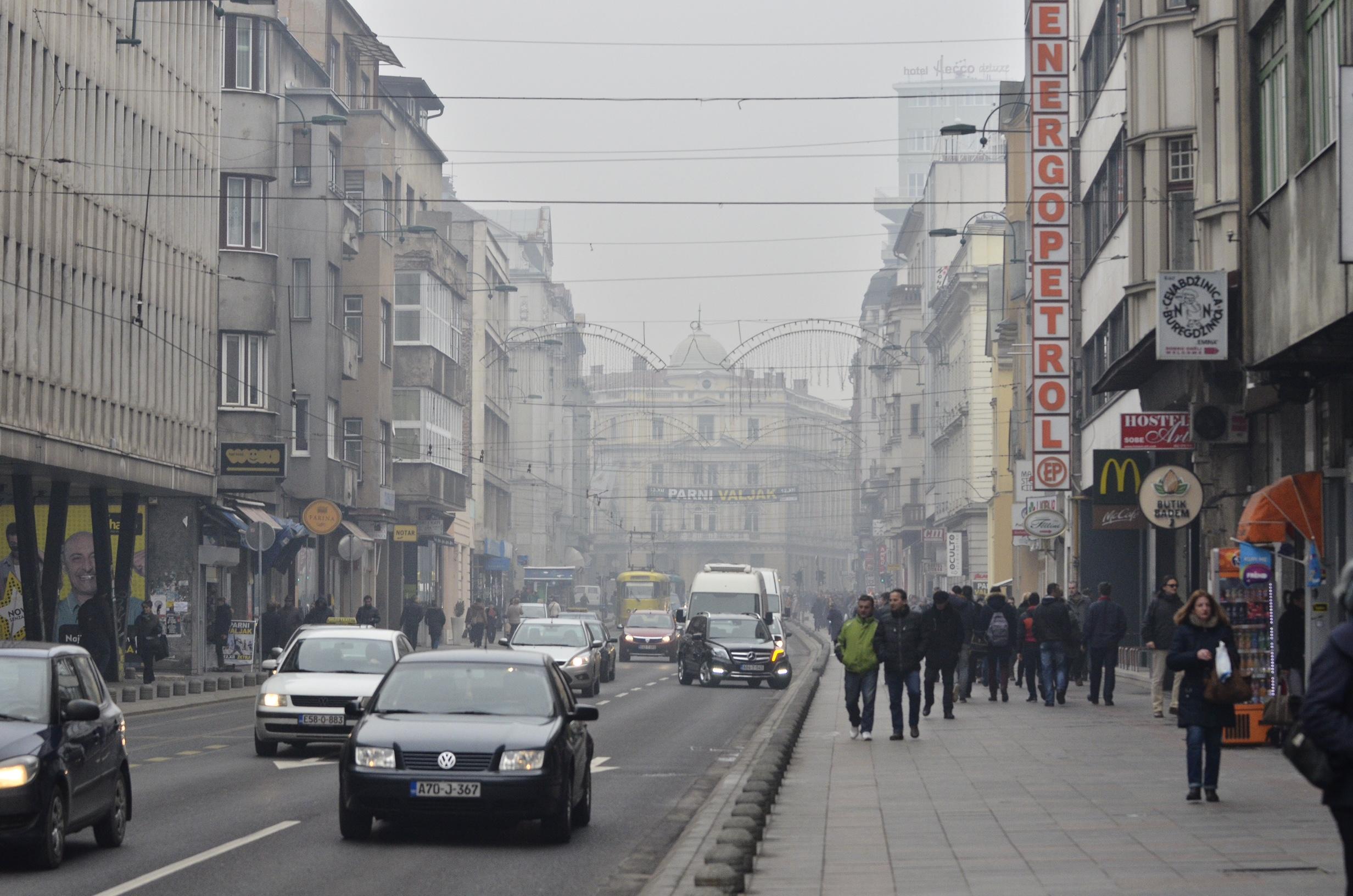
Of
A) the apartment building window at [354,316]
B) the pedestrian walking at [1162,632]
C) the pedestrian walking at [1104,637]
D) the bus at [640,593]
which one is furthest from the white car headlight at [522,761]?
the bus at [640,593]

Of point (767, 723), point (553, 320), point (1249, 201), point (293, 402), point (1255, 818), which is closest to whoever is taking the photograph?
point (1255, 818)

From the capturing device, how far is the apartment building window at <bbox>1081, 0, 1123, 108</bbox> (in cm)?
3612

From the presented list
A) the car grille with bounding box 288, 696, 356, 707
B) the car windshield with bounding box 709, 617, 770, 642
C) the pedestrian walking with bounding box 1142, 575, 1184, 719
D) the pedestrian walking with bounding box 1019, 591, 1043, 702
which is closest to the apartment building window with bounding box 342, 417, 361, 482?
the car windshield with bounding box 709, 617, 770, 642

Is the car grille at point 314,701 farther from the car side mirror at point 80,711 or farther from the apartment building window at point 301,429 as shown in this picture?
the apartment building window at point 301,429

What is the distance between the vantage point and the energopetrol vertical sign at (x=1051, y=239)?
1548 inches

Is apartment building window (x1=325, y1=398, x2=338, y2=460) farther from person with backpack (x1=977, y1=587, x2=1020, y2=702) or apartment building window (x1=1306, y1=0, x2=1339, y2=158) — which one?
apartment building window (x1=1306, y1=0, x2=1339, y2=158)

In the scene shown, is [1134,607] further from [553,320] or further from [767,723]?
[553,320]

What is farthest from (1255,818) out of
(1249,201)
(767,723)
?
(767,723)

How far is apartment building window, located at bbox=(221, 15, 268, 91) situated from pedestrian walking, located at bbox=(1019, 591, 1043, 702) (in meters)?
26.7

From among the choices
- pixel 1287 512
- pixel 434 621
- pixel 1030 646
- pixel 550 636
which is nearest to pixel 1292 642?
pixel 1287 512

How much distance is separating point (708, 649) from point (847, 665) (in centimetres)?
1905

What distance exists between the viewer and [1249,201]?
21156 mm

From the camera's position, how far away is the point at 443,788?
13570mm

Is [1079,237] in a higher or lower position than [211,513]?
higher
